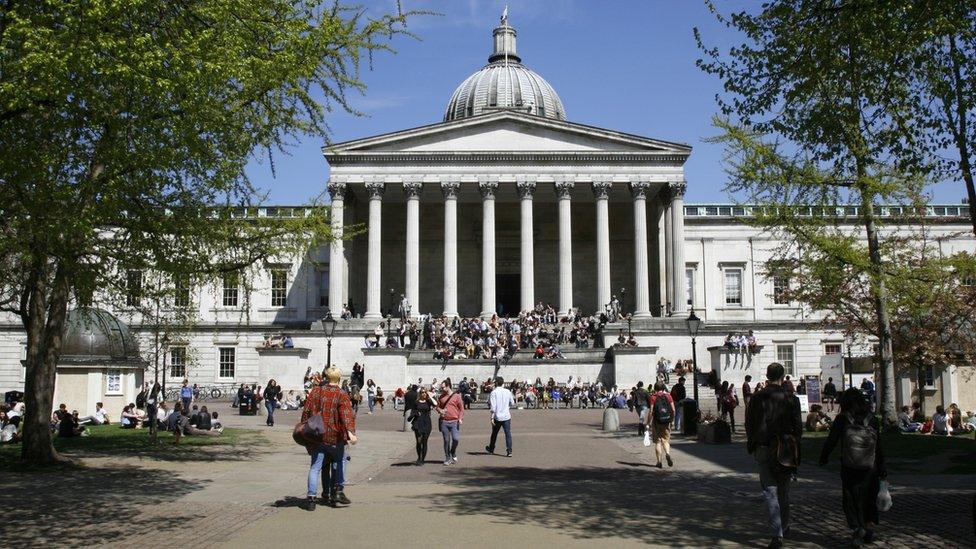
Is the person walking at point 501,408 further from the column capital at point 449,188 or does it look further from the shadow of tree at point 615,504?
the column capital at point 449,188

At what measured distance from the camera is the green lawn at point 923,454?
18.2 m

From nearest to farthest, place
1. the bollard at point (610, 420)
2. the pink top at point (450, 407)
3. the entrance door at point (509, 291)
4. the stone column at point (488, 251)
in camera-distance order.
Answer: the pink top at point (450, 407) < the bollard at point (610, 420) < the stone column at point (488, 251) < the entrance door at point (509, 291)

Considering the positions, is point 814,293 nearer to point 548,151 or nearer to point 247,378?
point 548,151

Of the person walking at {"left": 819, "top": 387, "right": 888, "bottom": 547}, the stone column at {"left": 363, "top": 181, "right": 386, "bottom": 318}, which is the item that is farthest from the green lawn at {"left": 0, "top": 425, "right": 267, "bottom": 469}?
the stone column at {"left": 363, "top": 181, "right": 386, "bottom": 318}

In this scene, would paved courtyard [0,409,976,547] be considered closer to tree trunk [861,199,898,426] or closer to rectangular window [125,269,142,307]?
rectangular window [125,269,142,307]

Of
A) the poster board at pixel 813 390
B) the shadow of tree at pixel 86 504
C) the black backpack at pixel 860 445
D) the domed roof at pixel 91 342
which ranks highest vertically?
the domed roof at pixel 91 342

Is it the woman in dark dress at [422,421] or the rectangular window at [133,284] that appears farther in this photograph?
the woman in dark dress at [422,421]

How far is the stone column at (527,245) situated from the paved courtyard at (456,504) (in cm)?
3579

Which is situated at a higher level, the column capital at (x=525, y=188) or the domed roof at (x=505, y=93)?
the domed roof at (x=505, y=93)

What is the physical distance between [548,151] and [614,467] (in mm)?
41747

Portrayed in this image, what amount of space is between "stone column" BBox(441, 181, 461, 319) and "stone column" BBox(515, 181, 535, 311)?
14.1 feet

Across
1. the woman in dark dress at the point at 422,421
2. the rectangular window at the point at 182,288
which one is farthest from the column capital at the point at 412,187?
the woman in dark dress at the point at 422,421

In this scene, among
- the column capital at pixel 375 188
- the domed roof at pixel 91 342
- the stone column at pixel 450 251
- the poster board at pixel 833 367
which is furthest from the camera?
the column capital at pixel 375 188

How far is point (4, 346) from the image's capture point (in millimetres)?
63625
